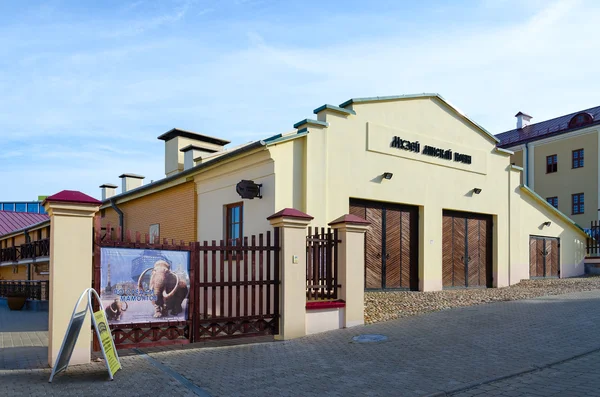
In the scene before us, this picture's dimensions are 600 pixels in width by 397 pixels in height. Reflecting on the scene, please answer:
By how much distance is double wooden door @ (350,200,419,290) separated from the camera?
14.0 m

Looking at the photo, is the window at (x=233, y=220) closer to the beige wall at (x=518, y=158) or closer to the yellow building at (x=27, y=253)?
the yellow building at (x=27, y=253)

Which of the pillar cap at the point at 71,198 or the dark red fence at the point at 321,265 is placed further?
the dark red fence at the point at 321,265

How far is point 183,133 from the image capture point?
20047mm

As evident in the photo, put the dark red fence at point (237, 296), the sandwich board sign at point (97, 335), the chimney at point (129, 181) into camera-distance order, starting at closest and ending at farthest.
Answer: the sandwich board sign at point (97, 335) → the dark red fence at point (237, 296) → the chimney at point (129, 181)

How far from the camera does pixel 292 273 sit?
9508 millimetres

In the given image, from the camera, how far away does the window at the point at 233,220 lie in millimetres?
13329

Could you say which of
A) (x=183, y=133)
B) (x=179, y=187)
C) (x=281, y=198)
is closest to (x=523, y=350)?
(x=281, y=198)

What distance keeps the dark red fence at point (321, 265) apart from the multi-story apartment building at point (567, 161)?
2528 cm

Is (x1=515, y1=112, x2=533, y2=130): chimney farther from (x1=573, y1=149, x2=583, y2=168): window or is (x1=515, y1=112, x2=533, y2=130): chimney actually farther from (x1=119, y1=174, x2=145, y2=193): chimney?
(x1=119, y1=174, x2=145, y2=193): chimney

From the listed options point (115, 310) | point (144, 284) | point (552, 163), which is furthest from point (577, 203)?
point (115, 310)

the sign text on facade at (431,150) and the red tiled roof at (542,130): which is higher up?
the red tiled roof at (542,130)

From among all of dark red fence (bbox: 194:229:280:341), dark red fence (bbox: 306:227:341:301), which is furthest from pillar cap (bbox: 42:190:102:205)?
dark red fence (bbox: 306:227:341:301)

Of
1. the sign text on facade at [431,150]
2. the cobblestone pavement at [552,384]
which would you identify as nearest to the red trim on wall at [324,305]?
the cobblestone pavement at [552,384]

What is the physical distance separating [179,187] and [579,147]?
83.4ft
